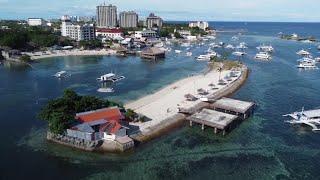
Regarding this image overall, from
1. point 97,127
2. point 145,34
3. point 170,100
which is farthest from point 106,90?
point 145,34

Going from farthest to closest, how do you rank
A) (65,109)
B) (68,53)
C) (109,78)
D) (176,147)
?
(68,53), (109,78), (65,109), (176,147)

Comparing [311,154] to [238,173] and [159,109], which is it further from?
[159,109]

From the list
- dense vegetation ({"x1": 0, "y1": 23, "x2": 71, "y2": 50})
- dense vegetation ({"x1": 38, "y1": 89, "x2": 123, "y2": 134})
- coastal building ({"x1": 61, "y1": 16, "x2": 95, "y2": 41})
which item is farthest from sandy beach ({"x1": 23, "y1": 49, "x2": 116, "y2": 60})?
dense vegetation ({"x1": 38, "y1": 89, "x2": 123, "y2": 134})

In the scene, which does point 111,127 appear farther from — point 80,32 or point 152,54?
point 80,32

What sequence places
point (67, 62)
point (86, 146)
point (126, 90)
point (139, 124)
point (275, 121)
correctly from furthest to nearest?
point (67, 62) → point (126, 90) → point (275, 121) → point (139, 124) → point (86, 146)

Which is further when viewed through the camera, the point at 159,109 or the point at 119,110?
the point at 159,109

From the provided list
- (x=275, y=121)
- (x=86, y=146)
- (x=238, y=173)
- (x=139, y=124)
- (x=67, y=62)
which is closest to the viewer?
(x=238, y=173)

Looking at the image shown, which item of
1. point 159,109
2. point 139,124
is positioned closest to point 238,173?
point 139,124
